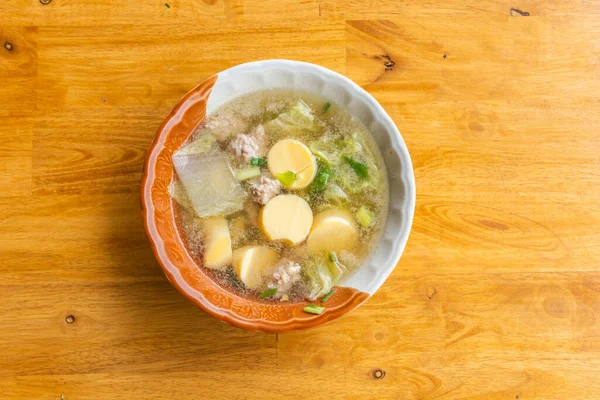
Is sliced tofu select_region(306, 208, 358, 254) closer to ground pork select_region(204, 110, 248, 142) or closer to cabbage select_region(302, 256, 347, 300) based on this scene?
cabbage select_region(302, 256, 347, 300)

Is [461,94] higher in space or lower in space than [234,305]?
higher

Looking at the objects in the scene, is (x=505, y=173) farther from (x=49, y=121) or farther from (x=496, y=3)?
(x=49, y=121)

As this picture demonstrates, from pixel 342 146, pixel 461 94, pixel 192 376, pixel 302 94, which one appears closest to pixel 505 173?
pixel 461 94

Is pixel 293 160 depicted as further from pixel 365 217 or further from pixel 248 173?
pixel 365 217

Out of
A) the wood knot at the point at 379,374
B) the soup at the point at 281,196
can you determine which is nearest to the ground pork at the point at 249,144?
the soup at the point at 281,196

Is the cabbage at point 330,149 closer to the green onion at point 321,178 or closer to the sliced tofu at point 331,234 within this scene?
the green onion at point 321,178

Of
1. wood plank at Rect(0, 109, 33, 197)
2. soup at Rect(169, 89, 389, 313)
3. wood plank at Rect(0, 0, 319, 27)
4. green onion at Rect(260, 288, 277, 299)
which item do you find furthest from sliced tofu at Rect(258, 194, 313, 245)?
wood plank at Rect(0, 109, 33, 197)
